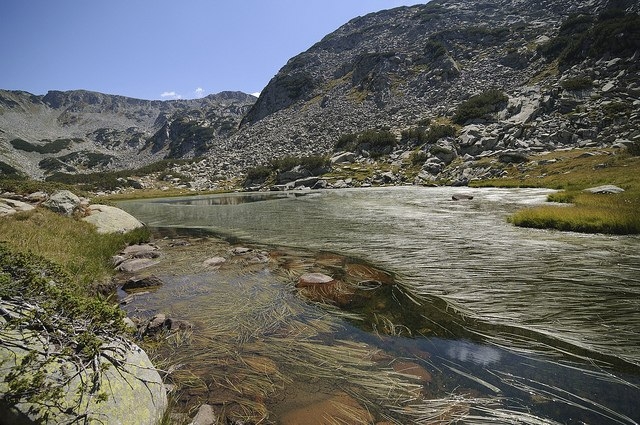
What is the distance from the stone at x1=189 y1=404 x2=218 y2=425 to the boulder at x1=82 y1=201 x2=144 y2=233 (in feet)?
54.2

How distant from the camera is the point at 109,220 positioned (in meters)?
19.4

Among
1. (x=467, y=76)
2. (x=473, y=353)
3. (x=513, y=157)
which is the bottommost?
(x=513, y=157)

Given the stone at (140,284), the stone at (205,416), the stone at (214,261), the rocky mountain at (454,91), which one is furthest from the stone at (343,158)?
the stone at (205,416)

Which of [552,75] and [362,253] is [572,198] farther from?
[552,75]

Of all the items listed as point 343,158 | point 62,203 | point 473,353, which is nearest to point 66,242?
point 62,203

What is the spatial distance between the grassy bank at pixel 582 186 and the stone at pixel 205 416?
17468mm

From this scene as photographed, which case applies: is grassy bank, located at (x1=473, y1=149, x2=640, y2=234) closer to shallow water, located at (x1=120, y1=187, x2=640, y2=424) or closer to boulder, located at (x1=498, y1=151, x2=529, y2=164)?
shallow water, located at (x1=120, y1=187, x2=640, y2=424)

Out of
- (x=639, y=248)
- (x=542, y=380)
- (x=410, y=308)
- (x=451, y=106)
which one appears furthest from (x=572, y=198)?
(x=451, y=106)

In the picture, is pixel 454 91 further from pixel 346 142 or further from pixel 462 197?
pixel 462 197

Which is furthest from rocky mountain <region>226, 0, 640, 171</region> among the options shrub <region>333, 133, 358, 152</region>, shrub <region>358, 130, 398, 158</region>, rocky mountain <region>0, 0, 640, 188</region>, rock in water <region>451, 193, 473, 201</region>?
rock in water <region>451, 193, 473, 201</region>

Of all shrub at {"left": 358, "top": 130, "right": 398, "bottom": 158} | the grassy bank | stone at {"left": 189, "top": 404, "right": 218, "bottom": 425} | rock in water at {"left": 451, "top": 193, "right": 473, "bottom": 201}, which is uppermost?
shrub at {"left": 358, "top": 130, "right": 398, "bottom": 158}

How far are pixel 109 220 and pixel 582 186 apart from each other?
4017cm

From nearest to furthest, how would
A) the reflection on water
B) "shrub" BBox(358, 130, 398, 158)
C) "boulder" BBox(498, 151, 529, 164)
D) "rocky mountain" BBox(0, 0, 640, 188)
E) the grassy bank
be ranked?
the reflection on water < the grassy bank < "boulder" BBox(498, 151, 529, 164) < "rocky mountain" BBox(0, 0, 640, 188) < "shrub" BBox(358, 130, 398, 158)

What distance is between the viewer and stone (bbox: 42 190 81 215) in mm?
17781
